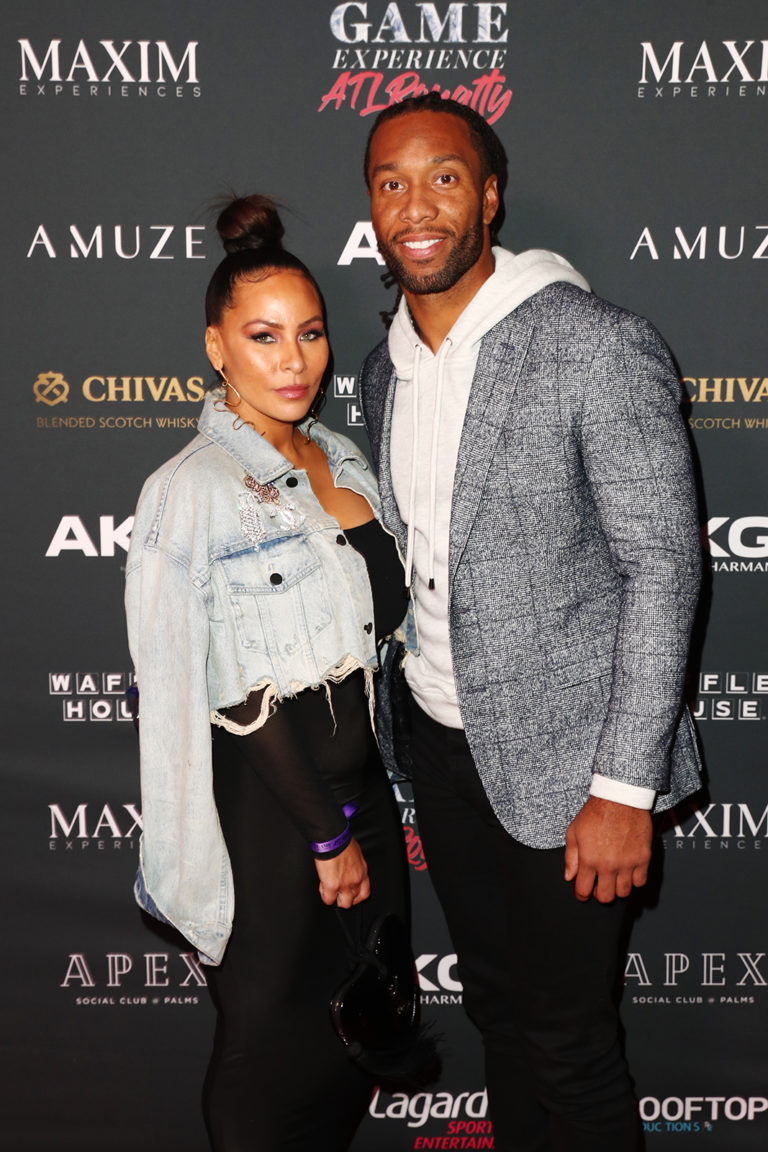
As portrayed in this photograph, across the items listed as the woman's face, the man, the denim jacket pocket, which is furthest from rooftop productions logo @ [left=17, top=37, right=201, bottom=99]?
the denim jacket pocket

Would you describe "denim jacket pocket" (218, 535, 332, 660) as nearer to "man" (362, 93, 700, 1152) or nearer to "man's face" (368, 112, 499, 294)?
"man" (362, 93, 700, 1152)

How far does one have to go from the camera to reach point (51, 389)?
2311mm

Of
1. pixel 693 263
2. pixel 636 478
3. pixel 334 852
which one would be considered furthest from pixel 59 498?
pixel 693 263

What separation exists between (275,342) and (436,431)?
1.15 ft

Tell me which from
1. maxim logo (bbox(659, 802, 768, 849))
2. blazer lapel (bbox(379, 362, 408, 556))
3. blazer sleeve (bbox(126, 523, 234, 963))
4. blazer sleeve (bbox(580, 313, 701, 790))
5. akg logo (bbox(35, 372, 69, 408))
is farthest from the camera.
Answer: maxim logo (bbox(659, 802, 768, 849))

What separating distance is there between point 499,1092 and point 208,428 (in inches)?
62.1

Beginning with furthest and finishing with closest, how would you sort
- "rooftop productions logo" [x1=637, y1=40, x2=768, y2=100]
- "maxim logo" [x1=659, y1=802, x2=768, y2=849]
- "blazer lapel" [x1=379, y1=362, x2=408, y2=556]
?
"maxim logo" [x1=659, y1=802, x2=768, y2=849]
"rooftop productions logo" [x1=637, y1=40, x2=768, y2=100]
"blazer lapel" [x1=379, y1=362, x2=408, y2=556]

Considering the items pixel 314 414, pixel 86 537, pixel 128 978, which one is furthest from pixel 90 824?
pixel 314 414

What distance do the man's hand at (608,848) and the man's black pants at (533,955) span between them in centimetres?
10

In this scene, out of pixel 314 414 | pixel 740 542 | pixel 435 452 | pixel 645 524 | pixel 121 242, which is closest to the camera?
pixel 645 524

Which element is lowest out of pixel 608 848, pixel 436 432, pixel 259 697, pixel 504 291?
pixel 608 848

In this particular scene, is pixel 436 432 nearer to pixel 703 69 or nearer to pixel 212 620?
pixel 212 620

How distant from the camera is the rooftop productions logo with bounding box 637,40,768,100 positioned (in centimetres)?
215

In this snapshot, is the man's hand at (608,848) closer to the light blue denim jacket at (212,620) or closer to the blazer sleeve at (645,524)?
the blazer sleeve at (645,524)
